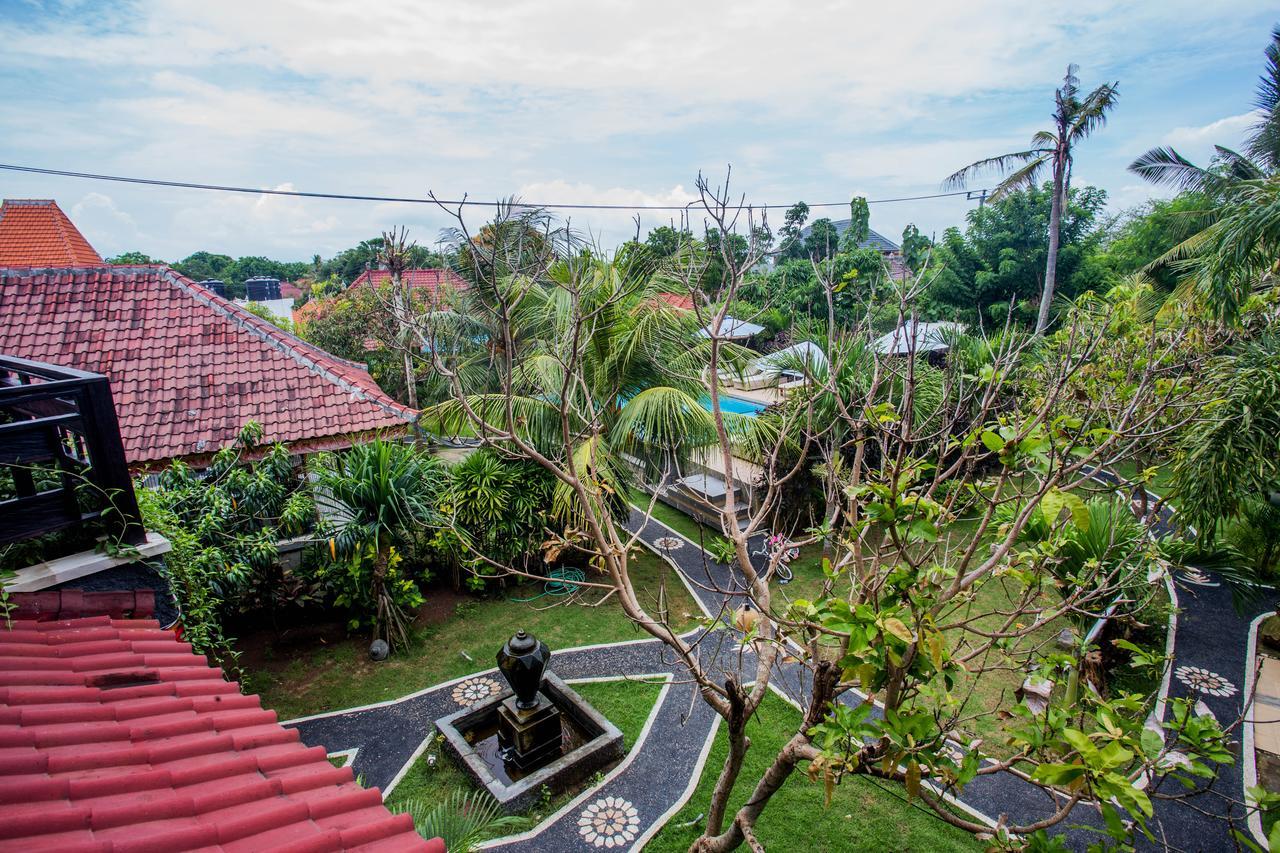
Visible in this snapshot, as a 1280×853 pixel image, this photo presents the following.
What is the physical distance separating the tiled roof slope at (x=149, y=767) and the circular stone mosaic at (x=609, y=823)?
2.95 meters

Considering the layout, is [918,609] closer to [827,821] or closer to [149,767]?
[149,767]

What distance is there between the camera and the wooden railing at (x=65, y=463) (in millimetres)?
3281

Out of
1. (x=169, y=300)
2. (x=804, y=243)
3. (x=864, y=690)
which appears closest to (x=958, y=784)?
(x=864, y=690)

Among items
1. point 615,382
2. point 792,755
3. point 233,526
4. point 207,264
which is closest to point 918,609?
point 792,755

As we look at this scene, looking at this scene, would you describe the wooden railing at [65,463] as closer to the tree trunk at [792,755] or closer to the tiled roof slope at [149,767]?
the tiled roof slope at [149,767]

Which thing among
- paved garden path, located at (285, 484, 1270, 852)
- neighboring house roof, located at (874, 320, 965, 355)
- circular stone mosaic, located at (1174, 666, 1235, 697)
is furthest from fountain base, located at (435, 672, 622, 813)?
circular stone mosaic, located at (1174, 666, 1235, 697)

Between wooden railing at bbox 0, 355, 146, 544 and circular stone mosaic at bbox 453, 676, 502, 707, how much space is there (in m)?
3.85

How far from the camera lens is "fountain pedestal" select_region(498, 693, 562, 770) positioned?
18.8 ft

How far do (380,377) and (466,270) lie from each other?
1081 centimetres

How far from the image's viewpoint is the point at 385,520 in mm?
7160

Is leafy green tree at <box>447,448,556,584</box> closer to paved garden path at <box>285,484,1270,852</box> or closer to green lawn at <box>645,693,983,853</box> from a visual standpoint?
paved garden path at <box>285,484,1270,852</box>

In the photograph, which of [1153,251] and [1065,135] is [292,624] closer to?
[1065,135]

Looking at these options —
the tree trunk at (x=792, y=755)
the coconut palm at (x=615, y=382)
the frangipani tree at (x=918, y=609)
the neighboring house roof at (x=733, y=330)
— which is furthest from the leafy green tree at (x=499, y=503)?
the tree trunk at (x=792, y=755)

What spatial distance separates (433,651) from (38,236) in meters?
13.4
